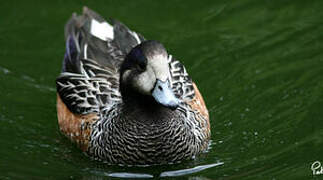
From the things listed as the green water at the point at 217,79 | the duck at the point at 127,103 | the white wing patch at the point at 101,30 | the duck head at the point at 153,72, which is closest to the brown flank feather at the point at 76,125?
the duck at the point at 127,103

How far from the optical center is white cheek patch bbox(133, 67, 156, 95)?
913 centimetres

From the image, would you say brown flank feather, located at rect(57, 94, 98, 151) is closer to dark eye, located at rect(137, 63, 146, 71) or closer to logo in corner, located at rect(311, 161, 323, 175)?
dark eye, located at rect(137, 63, 146, 71)

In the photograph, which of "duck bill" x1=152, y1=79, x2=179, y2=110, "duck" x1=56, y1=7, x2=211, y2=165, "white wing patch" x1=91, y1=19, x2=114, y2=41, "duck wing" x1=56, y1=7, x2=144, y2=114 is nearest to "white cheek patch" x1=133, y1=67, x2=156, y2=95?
"duck" x1=56, y1=7, x2=211, y2=165

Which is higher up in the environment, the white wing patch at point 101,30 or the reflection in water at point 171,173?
the white wing patch at point 101,30

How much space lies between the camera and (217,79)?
39.7 ft

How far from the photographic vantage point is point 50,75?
12.6m

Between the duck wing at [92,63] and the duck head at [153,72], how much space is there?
1196 mm

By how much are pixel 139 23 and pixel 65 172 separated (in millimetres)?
4350

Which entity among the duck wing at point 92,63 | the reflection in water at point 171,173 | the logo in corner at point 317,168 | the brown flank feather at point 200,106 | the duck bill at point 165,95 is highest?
the duck wing at point 92,63

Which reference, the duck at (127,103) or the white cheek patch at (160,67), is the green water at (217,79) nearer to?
the duck at (127,103)

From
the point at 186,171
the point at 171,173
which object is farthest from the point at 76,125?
the point at 186,171

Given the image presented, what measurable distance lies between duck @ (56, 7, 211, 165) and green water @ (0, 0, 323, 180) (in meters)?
0.21

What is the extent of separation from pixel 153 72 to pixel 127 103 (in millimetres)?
1013

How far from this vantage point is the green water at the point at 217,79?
10133mm
